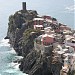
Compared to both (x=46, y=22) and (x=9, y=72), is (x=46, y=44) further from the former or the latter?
(x=46, y=22)

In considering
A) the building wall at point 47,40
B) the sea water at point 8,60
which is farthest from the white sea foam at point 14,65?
the building wall at point 47,40

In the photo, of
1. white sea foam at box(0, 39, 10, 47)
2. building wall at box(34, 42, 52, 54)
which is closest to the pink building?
white sea foam at box(0, 39, 10, 47)

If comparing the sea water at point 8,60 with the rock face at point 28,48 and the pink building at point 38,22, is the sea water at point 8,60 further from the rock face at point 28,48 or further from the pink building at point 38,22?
the pink building at point 38,22

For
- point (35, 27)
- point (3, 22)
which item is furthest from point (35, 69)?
point (3, 22)

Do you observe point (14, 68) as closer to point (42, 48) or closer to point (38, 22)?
point (42, 48)

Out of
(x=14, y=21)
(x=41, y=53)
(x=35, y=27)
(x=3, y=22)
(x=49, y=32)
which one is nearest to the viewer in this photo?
(x=41, y=53)

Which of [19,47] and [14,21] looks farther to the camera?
[14,21]
